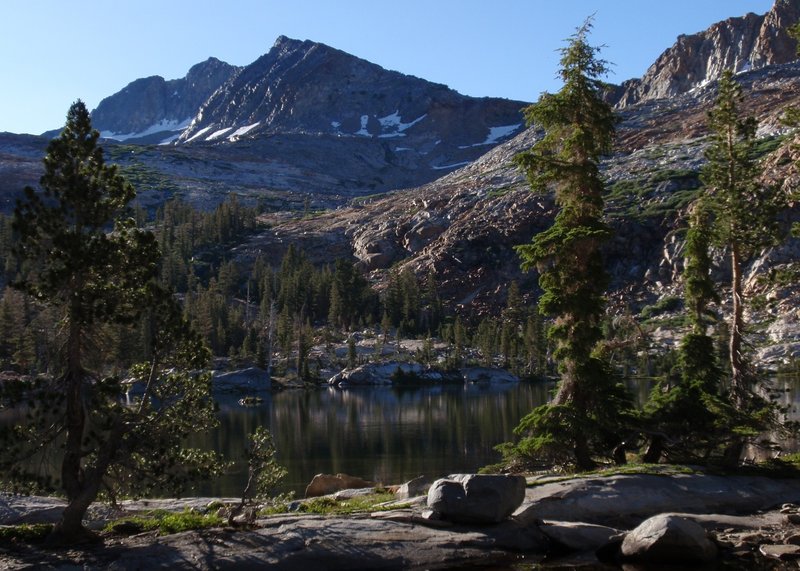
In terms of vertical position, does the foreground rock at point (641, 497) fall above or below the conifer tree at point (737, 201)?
below

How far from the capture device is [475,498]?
2091cm

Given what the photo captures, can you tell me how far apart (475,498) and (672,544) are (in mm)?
5277

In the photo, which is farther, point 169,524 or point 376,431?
point 376,431

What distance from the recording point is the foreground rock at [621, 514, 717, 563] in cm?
1941

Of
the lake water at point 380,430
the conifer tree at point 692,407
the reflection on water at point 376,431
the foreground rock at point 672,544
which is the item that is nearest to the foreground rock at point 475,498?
the foreground rock at point 672,544

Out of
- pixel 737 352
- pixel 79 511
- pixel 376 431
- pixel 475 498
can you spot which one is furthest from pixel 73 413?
pixel 376 431

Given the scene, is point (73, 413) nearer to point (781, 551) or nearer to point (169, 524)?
point (169, 524)

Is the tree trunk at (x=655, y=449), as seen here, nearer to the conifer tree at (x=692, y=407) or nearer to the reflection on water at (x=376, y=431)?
the conifer tree at (x=692, y=407)

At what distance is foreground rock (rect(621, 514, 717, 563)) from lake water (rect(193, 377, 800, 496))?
10.7 meters

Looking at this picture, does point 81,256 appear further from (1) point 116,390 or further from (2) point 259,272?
(2) point 259,272

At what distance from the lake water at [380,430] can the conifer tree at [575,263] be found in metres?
6.72

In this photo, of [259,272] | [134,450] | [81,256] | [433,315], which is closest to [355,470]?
[134,450]

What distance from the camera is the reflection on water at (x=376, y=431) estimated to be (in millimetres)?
42875

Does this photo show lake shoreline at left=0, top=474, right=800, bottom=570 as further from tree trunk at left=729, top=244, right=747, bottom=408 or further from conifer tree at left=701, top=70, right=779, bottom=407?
conifer tree at left=701, top=70, right=779, bottom=407
